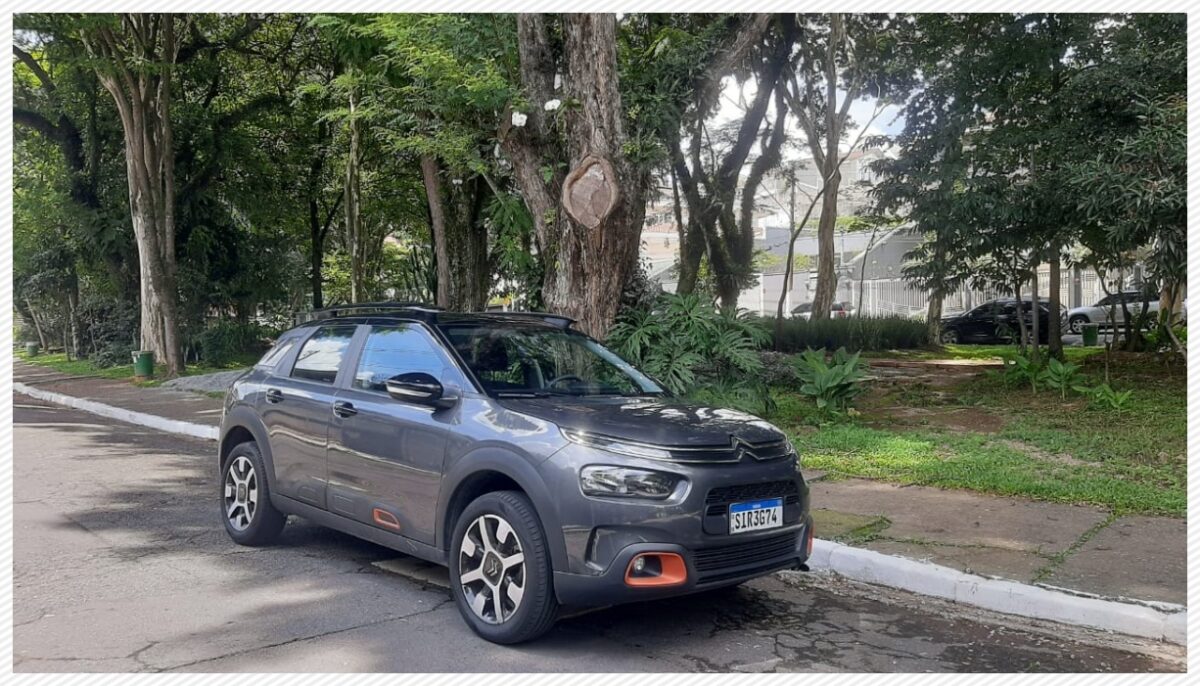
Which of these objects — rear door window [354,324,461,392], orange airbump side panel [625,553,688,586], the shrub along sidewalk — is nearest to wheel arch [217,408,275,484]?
rear door window [354,324,461,392]

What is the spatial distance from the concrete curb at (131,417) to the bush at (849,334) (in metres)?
14.6

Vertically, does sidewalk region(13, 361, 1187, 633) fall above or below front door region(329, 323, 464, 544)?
below

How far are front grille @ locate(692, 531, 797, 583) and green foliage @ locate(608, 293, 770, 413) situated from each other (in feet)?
19.6

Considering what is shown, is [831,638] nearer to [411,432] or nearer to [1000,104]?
[411,432]

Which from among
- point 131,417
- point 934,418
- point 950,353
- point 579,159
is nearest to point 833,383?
point 934,418

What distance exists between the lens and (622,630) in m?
5.05

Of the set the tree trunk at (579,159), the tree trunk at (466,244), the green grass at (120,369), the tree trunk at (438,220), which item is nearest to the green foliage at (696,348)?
the tree trunk at (579,159)

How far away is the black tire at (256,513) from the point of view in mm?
6504

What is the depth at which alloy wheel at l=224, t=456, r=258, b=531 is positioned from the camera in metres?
6.66

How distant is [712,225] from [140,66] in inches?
560

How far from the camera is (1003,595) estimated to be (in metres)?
5.49

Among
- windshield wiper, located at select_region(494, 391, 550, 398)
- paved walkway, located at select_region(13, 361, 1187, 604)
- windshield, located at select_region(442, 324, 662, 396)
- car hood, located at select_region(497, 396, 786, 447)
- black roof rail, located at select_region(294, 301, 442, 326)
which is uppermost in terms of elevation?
black roof rail, located at select_region(294, 301, 442, 326)

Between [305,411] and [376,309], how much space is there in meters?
0.74

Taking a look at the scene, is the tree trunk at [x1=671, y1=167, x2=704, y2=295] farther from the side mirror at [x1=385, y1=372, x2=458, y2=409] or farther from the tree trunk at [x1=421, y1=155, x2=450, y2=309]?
the side mirror at [x1=385, y1=372, x2=458, y2=409]
